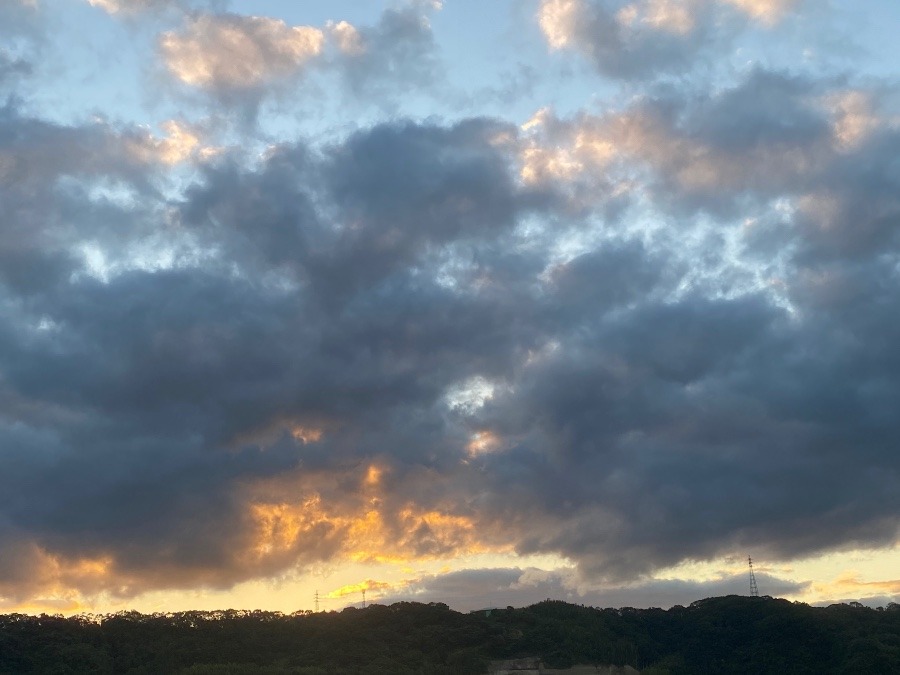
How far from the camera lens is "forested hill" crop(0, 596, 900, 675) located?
94125 millimetres

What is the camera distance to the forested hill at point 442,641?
94.1 metres

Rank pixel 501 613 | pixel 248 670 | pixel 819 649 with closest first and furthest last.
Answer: pixel 248 670, pixel 819 649, pixel 501 613

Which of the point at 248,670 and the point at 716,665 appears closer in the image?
the point at 248,670

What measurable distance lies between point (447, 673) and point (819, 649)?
39.3 meters

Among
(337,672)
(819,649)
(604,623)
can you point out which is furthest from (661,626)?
(337,672)

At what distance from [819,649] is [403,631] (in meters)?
43.0

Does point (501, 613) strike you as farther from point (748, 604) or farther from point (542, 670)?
point (748, 604)

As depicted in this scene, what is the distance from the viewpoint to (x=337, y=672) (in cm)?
8919

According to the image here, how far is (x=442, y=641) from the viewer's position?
339 feet

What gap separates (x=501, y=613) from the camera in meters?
112

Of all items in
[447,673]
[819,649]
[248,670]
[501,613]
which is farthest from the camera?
[501,613]

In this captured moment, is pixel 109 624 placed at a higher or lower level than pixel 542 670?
higher

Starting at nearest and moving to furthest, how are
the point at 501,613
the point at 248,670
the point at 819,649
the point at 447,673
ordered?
the point at 248,670 < the point at 447,673 < the point at 819,649 < the point at 501,613

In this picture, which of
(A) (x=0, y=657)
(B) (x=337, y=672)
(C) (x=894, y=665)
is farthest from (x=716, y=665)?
(A) (x=0, y=657)
